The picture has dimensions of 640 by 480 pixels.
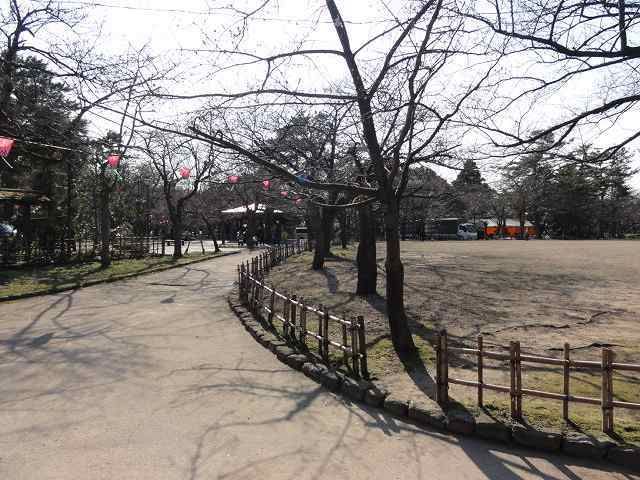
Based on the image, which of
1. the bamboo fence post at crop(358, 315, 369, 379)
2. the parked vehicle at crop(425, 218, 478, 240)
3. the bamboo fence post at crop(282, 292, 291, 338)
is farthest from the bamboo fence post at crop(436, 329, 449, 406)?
the parked vehicle at crop(425, 218, 478, 240)

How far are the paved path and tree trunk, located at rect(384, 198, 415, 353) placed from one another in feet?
4.41

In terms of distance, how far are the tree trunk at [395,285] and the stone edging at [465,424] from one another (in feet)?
3.51

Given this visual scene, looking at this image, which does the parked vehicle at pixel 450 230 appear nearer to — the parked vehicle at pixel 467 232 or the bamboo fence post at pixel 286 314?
the parked vehicle at pixel 467 232

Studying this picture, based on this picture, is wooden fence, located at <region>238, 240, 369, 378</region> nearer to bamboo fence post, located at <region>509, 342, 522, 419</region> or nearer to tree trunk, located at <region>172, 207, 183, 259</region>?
bamboo fence post, located at <region>509, 342, 522, 419</region>

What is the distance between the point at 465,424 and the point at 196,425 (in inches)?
89.1

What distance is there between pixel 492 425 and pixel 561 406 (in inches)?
36.7

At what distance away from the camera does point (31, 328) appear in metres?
7.94

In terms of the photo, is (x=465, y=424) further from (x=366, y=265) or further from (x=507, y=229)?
(x=507, y=229)

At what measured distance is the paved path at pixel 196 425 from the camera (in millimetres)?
3328

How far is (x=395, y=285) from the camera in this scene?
19.2 ft

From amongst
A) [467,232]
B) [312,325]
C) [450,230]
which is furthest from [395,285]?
[450,230]

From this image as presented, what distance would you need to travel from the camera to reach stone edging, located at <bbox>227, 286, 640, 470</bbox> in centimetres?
347

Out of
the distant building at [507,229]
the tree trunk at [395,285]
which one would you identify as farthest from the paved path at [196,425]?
the distant building at [507,229]

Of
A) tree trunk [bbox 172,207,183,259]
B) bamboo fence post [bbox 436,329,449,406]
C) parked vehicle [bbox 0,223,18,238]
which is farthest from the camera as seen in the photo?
tree trunk [bbox 172,207,183,259]
